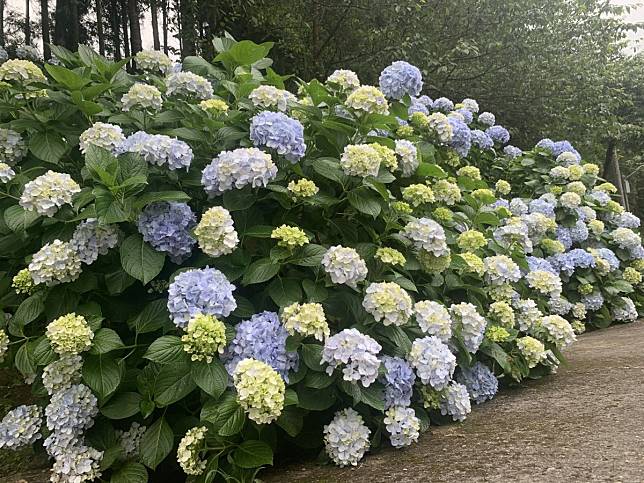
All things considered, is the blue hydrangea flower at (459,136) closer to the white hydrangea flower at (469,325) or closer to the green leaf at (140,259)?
the white hydrangea flower at (469,325)

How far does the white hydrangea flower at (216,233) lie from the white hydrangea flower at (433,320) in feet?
2.46

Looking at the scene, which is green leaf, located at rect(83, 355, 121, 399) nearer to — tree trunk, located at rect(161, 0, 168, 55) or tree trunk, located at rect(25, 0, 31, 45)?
tree trunk, located at rect(161, 0, 168, 55)

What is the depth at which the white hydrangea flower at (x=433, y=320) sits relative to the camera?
1.98 metres

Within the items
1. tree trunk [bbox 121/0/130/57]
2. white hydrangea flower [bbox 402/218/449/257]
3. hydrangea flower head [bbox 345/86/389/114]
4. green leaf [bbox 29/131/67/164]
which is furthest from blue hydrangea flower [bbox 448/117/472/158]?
tree trunk [bbox 121/0/130/57]

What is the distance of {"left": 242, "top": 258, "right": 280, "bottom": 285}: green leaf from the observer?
173cm

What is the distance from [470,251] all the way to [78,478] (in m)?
1.82

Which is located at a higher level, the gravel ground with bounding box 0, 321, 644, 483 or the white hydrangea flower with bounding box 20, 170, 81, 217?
the white hydrangea flower with bounding box 20, 170, 81, 217

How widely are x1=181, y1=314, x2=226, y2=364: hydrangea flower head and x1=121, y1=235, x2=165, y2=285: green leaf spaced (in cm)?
Answer: 25

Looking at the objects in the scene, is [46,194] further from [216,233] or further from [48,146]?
[216,233]

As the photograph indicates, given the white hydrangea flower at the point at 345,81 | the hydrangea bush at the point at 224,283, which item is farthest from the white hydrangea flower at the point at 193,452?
the white hydrangea flower at the point at 345,81

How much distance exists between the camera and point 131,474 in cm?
166

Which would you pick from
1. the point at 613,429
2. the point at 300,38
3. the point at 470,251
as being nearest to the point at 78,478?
the point at 613,429

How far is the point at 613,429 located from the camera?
168cm

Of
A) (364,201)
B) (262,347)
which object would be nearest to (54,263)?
(262,347)
